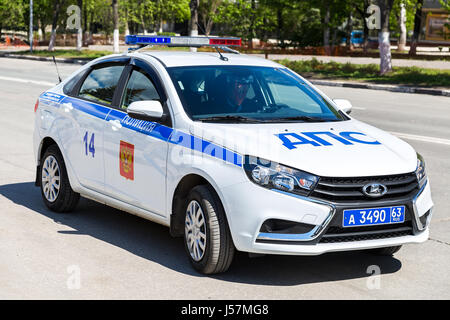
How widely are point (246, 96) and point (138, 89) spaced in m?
0.89

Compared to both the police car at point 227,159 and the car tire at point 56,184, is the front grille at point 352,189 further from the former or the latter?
the car tire at point 56,184

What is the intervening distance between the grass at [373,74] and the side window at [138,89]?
19.4 m

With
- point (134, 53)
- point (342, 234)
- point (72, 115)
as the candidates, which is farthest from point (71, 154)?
point (342, 234)

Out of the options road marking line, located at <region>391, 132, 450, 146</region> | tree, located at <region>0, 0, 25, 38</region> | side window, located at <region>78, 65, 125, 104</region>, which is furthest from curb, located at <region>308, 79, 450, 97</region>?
tree, located at <region>0, 0, 25, 38</region>

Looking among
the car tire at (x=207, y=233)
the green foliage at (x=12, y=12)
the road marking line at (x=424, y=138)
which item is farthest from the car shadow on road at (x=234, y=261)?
the green foliage at (x=12, y=12)

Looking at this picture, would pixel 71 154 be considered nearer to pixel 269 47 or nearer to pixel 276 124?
pixel 276 124

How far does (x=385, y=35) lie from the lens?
2688 centimetres

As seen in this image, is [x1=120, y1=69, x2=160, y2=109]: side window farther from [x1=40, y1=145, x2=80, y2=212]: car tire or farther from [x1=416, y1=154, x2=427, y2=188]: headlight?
[x1=416, y1=154, x2=427, y2=188]: headlight

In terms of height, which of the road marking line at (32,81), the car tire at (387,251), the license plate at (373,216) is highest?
the license plate at (373,216)

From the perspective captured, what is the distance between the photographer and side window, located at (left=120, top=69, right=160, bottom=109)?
6059mm

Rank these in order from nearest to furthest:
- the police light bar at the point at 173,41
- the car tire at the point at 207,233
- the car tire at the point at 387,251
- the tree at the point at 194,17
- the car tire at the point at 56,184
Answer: the car tire at the point at 207,233 < the car tire at the point at 387,251 < the police light bar at the point at 173,41 < the car tire at the point at 56,184 < the tree at the point at 194,17

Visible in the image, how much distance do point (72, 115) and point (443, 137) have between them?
775 cm

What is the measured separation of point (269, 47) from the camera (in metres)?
53.9

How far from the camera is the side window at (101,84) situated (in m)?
6.53
